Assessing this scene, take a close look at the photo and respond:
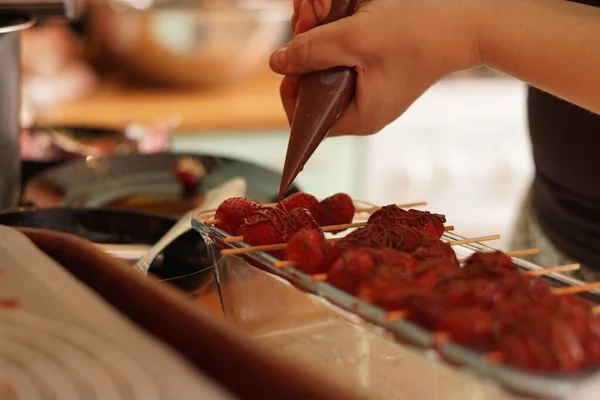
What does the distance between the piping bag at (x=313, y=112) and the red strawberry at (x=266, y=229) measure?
10 cm

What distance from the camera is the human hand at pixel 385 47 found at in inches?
34.5

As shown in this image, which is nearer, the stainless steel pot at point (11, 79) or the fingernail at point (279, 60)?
the fingernail at point (279, 60)

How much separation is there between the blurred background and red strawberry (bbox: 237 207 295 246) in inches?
74.4

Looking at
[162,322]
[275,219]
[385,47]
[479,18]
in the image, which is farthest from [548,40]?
[162,322]

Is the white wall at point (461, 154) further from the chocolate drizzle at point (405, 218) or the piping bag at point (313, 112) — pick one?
the chocolate drizzle at point (405, 218)

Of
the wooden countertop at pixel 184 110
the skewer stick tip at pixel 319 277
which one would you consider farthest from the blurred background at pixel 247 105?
the skewer stick tip at pixel 319 277

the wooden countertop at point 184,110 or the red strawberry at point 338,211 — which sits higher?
the red strawberry at point 338,211

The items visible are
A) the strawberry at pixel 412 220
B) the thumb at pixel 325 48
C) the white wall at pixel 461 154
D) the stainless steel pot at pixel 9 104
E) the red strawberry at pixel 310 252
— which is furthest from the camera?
the white wall at pixel 461 154

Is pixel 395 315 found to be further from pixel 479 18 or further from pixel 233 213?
pixel 479 18

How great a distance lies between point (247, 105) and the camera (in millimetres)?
2881

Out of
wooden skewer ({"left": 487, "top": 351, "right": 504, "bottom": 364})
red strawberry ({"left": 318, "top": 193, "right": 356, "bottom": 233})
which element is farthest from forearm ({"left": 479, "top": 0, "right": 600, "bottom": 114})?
wooden skewer ({"left": 487, "top": 351, "right": 504, "bottom": 364})

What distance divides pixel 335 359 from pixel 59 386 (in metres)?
0.29

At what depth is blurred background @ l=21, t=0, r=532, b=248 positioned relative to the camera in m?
2.83

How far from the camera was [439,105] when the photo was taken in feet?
10.3
